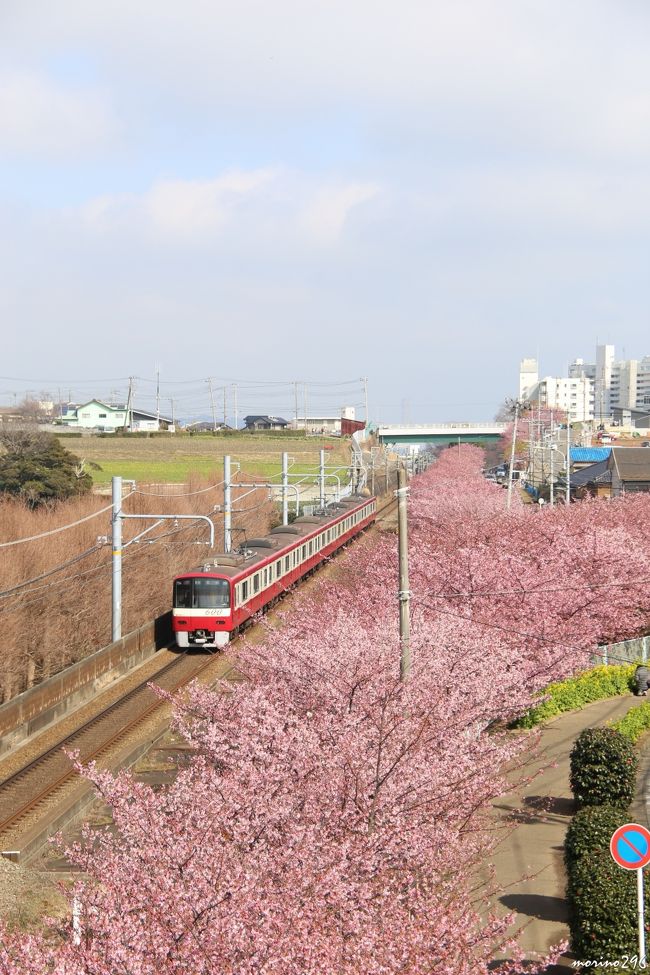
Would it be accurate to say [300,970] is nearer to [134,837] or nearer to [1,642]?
[134,837]

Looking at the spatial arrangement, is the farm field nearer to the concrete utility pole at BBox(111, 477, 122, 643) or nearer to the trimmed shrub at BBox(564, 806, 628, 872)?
the concrete utility pole at BBox(111, 477, 122, 643)

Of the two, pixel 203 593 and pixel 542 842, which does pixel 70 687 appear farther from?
pixel 542 842

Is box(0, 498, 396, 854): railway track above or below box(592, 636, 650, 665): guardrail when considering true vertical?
below

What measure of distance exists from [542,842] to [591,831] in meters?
2.77

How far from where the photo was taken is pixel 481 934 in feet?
23.7

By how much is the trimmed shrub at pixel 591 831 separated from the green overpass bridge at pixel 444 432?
3876 inches

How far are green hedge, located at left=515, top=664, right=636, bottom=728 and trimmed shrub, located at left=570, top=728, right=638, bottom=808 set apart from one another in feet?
19.3

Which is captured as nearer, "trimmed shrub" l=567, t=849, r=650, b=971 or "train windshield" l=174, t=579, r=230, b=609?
"trimmed shrub" l=567, t=849, r=650, b=971

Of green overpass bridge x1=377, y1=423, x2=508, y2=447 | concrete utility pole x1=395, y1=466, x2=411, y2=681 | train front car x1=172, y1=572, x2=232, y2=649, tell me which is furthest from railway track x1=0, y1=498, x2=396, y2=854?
green overpass bridge x1=377, y1=423, x2=508, y2=447

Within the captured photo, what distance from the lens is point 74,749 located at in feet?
54.6

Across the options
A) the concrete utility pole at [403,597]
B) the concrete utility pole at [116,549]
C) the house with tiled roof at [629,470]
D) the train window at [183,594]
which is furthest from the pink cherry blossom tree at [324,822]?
the house with tiled roof at [629,470]

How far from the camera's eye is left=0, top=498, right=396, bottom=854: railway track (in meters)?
15.8

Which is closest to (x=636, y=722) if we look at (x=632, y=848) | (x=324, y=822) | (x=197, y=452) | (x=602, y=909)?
(x=602, y=909)

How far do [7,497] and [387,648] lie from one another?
3313 centimetres
